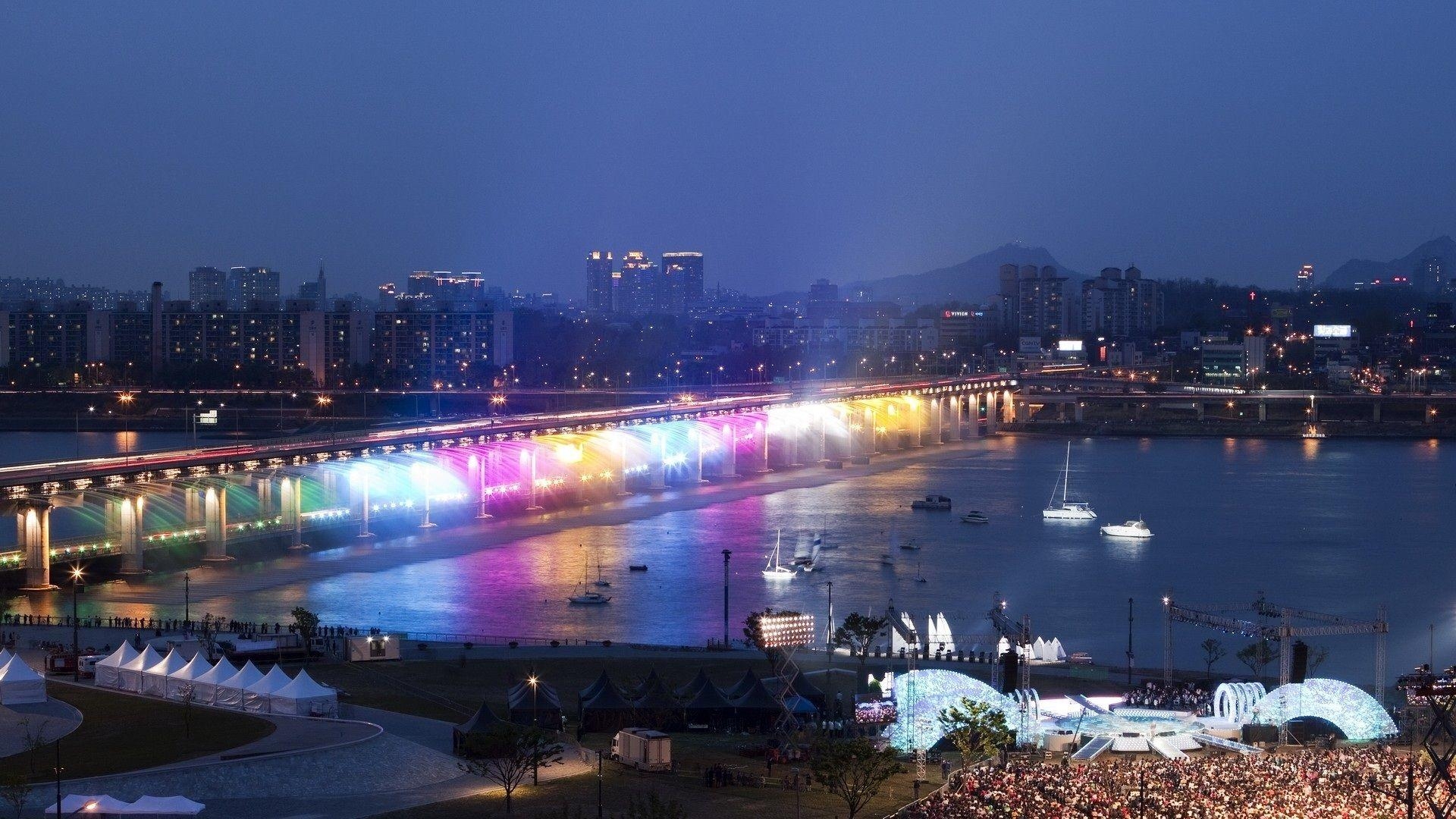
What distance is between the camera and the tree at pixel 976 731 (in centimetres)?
881

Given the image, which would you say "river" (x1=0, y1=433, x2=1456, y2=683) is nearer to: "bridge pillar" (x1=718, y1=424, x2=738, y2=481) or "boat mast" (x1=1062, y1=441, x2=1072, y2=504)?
"boat mast" (x1=1062, y1=441, x2=1072, y2=504)

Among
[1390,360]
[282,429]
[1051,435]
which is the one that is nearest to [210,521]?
[282,429]

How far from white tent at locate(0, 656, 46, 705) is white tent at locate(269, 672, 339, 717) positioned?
49.3 inches

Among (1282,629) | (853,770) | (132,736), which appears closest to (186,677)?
(132,736)

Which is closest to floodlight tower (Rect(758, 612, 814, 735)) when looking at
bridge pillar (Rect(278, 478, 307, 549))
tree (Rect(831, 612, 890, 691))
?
tree (Rect(831, 612, 890, 691))

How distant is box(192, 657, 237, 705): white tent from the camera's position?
9.40m

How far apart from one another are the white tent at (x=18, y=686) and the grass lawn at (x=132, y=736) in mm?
208

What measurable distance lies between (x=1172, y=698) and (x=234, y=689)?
534 centimetres

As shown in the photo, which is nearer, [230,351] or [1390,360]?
[230,351]

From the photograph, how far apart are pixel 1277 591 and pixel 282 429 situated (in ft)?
95.1

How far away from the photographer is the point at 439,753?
340 inches

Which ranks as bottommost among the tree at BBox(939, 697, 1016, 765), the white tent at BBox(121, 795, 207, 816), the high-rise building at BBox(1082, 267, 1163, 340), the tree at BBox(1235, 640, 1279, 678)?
the tree at BBox(1235, 640, 1279, 678)

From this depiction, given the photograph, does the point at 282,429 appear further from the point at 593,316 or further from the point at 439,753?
the point at 593,316

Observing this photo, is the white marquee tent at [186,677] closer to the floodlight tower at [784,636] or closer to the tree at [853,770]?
the floodlight tower at [784,636]
